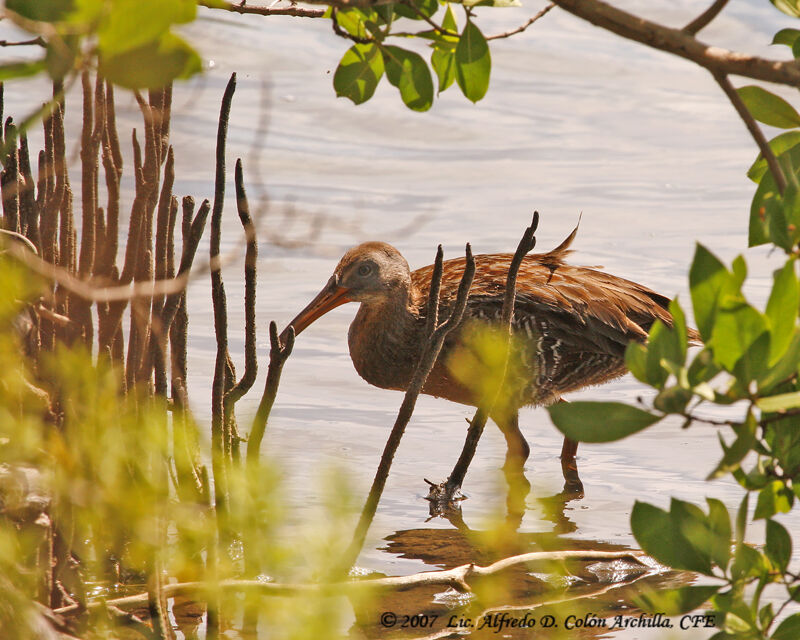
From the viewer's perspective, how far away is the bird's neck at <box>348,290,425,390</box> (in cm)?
603

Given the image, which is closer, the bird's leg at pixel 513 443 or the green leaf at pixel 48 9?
the green leaf at pixel 48 9

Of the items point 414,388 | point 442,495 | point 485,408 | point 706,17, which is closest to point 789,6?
point 706,17

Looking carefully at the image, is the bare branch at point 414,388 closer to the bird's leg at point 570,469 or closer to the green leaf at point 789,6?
the green leaf at point 789,6

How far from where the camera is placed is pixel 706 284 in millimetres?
1439

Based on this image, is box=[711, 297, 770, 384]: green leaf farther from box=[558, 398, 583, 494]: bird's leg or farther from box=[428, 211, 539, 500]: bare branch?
box=[558, 398, 583, 494]: bird's leg

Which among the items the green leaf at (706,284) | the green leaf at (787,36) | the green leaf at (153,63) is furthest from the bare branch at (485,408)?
the green leaf at (153,63)

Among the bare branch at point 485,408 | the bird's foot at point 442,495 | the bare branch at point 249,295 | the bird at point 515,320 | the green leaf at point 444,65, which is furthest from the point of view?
the bird at point 515,320

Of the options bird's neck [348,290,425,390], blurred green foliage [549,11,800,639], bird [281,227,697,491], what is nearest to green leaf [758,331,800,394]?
blurred green foliage [549,11,800,639]

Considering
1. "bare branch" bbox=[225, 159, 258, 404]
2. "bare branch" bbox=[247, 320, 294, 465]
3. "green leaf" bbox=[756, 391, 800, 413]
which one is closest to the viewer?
"green leaf" bbox=[756, 391, 800, 413]

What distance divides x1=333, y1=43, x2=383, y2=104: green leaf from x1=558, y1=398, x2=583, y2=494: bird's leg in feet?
11.1

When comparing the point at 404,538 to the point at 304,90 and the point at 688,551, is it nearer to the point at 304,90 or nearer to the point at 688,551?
the point at 688,551

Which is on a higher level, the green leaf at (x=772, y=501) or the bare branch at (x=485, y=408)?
the green leaf at (x=772, y=501)

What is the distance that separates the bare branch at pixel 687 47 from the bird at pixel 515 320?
3.64m

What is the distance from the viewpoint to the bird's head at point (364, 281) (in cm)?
600
